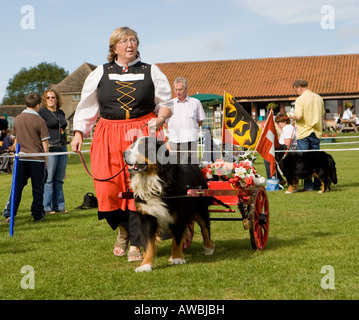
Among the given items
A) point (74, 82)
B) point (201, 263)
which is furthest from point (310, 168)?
point (74, 82)

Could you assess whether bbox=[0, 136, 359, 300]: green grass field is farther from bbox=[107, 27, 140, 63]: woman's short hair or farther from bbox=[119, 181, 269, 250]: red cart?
bbox=[107, 27, 140, 63]: woman's short hair

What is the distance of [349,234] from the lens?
22.0ft

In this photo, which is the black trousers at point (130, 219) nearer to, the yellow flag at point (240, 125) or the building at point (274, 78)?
the yellow flag at point (240, 125)

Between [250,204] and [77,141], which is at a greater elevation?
[77,141]

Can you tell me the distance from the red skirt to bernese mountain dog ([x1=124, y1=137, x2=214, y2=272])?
521 millimetres

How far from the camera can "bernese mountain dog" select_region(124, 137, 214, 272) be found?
4.79 metres

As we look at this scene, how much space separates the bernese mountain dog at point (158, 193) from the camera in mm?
4785

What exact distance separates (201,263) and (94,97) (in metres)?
1.93

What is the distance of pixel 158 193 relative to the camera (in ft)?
16.3


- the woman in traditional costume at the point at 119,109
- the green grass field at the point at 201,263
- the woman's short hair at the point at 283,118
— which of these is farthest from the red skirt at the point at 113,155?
the woman's short hair at the point at 283,118

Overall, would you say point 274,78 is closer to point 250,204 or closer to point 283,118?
point 283,118

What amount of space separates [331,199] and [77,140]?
6.27 metres

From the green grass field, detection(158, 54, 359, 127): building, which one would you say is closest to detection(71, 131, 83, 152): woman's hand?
the green grass field
